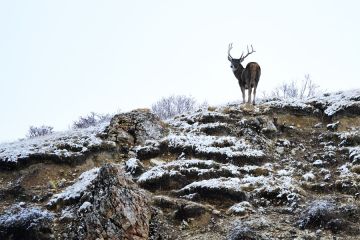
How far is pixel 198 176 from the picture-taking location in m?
16.0

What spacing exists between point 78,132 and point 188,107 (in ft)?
95.4

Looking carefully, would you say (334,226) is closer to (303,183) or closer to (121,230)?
(303,183)

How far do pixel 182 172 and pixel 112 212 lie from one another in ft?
13.5

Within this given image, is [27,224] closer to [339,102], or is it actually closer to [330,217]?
[330,217]

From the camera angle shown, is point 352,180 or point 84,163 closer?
point 352,180

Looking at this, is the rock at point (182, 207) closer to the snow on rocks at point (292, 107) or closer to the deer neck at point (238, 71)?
the snow on rocks at point (292, 107)

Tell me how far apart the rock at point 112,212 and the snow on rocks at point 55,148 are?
4307mm

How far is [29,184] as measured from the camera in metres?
16.3

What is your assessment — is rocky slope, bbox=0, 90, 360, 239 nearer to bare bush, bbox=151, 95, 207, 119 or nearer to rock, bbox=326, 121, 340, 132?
rock, bbox=326, 121, 340, 132

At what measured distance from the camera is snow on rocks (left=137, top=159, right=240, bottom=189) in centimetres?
1582

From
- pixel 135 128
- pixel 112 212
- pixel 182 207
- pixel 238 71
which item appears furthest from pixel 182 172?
pixel 238 71

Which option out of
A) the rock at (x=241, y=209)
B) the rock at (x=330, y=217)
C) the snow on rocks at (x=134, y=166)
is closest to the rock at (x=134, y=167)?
the snow on rocks at (x=134, y=166)

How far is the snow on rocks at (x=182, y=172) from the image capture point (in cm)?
1582

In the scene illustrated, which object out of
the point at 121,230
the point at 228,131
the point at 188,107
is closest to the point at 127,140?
the point at 228,131
